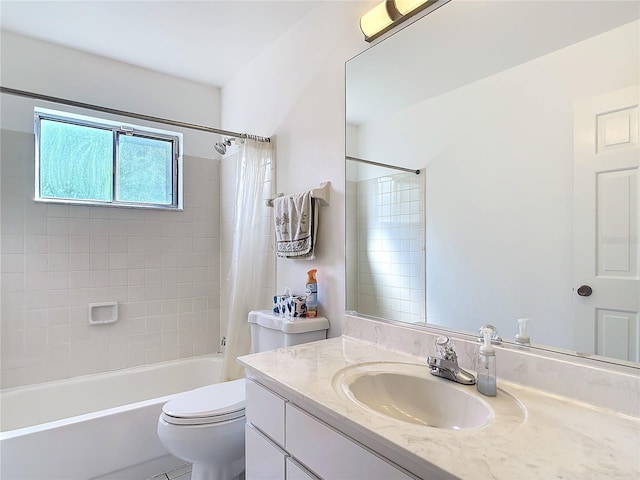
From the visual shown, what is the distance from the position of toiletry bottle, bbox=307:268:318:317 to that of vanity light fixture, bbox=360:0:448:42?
45.7 inches

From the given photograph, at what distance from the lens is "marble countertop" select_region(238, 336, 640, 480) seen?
619 millimetres

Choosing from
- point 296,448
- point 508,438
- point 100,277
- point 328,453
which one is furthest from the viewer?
point 100,277

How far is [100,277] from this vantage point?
233cm

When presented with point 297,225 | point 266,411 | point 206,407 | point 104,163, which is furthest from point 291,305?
point 104,163

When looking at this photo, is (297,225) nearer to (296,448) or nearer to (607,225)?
(296,448)

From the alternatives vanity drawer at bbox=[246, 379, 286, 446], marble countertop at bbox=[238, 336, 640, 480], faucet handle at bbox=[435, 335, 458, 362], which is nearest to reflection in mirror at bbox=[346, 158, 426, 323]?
faucet handle at bbox=[435, 335, 458, 362]

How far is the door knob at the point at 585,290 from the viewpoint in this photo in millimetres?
917

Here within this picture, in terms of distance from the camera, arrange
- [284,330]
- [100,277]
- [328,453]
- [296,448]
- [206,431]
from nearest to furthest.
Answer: [328,453]
[296,448]
[206,431]
[284,330]
[100,277]

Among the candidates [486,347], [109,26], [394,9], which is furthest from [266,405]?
[109,26]

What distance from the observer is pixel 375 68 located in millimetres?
1565

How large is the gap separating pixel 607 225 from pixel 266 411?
1.10 m

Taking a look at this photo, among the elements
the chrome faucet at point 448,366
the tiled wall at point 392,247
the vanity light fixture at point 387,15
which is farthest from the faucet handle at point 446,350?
the vanity light fixture at point 387,15

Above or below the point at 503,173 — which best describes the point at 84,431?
below

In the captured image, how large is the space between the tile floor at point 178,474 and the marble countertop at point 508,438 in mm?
1238
